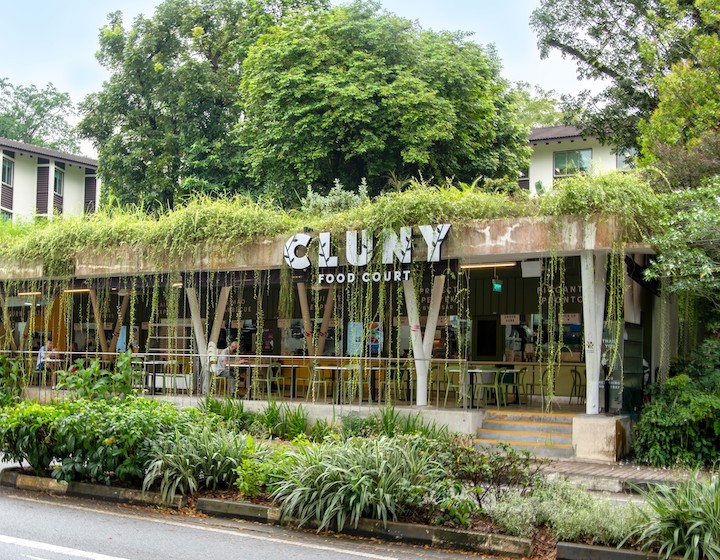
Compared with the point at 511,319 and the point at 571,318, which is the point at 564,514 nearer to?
the point at 571,318

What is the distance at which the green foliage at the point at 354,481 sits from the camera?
8688 millimetres

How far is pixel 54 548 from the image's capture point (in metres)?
8.05

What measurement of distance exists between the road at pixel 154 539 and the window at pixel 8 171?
124 feet

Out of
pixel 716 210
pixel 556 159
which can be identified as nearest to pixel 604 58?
pixel 556 159

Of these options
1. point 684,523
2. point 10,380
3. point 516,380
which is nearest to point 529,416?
point 516,380

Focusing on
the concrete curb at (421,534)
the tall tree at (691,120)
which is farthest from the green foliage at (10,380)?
the tall tree at (691,120)

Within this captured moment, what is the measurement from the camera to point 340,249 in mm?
16000

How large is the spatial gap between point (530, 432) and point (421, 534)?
699 cm

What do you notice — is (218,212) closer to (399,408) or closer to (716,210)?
(399,408)

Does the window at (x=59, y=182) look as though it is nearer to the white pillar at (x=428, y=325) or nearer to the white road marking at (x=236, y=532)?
the white pillar at (x=428, y=325)

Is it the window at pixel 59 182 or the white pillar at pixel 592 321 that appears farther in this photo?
the window at pixel 59 182

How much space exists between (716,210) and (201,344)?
37.0ft

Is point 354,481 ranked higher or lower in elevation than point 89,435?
lower

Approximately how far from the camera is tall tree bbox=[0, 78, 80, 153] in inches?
2379
